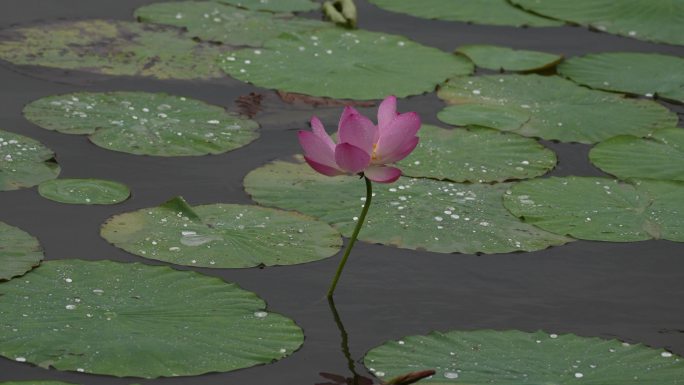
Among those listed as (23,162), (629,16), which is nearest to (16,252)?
(23,162)

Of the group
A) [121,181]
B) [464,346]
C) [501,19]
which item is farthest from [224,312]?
[501,19]

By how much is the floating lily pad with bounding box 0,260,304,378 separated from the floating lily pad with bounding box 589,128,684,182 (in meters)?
1.30

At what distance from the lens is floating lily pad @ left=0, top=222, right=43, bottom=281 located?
251 centimetres

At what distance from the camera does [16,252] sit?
8.52ft

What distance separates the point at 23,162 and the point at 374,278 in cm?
99

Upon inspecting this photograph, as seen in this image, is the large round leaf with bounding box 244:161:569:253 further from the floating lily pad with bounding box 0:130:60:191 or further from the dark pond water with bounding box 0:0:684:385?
the floating lily pad with bounding box 0:130:60:191

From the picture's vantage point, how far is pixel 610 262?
9.37 ft

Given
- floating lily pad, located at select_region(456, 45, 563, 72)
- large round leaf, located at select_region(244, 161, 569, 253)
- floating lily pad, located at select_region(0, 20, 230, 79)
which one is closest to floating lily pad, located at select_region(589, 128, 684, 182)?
large round leaf, located at select_region(244, 161, 569, 253)

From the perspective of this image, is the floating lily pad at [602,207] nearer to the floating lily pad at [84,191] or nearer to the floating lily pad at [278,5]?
the floating lily pad at [84,191]

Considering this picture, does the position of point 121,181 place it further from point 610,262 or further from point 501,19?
point 501,19

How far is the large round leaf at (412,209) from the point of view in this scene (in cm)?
286

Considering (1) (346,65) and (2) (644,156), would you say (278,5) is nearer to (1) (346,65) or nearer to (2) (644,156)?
(1) (346,65)

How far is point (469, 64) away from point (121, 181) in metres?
1.43

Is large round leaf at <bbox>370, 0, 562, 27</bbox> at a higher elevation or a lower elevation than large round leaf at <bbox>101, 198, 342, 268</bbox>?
higher
